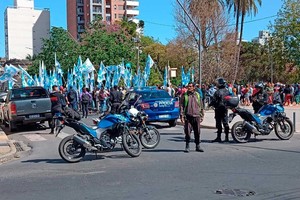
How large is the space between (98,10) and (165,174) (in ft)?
336

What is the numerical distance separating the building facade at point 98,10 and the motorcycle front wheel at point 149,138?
3806 inches

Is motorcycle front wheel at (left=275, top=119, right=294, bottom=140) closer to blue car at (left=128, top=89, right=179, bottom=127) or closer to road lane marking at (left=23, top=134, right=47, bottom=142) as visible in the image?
blue car at (left=128, top=89, right=179, bottom=127)

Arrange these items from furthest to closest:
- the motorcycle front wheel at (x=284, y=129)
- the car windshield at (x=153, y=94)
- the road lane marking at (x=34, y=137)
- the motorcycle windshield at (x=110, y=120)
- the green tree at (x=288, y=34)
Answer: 1. the green tree at (x=288, y=34)
2. the car windshield at (x=153, y=94)
3. the road lane marking at (x=34, y=137)
4. the motorcycle front wheel at (x=284, y=129)
5. the motorcycle windshield at (x=110, y=120)

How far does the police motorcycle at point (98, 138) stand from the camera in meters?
10.2

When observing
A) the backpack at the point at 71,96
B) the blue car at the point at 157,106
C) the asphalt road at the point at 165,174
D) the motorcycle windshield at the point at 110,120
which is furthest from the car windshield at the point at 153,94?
the motorcycle windshield at the point at 110,120

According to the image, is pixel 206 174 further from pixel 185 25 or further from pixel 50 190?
pixel 185 25


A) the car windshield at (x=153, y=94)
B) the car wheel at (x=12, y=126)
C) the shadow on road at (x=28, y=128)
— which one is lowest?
the shadow on road at (x=28, y=128)

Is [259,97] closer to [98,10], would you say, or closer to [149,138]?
[149,138]

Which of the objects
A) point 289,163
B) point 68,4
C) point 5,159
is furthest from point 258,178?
point 68,4

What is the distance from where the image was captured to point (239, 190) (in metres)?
7.02

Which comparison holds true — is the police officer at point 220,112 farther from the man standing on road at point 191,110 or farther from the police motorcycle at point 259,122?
the man standing on road at point 191,110

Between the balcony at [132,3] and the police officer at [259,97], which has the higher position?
the balcony at [132,3]

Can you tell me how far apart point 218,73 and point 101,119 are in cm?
3279

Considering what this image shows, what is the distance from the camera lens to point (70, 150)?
1025 cm
